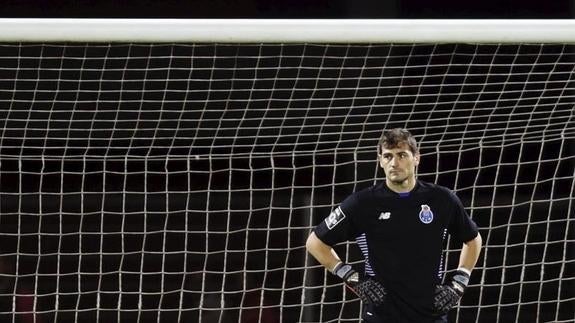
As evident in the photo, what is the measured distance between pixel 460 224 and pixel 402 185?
0.30 metres

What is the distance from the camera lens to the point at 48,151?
818 cm

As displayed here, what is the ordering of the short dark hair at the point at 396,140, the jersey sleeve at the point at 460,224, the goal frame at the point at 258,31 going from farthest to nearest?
the goal frame at the point at 258,31
the jersey sleeve at the point at 460,224
the short dark hair at the point at 396,140

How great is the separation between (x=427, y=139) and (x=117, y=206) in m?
2.32

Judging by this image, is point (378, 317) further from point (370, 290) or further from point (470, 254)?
point (470, 254)

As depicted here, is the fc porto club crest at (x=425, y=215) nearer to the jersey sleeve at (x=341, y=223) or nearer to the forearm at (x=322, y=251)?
the jersey sleeve at (x=341, y=223)

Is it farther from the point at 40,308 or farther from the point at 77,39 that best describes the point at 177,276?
the point at 77,39

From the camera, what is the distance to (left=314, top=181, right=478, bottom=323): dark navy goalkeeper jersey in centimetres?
479

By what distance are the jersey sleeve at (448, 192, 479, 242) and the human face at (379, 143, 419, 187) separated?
267 millimetres

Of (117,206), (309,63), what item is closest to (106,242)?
(117,206)

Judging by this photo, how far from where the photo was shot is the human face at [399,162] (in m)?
4.70
